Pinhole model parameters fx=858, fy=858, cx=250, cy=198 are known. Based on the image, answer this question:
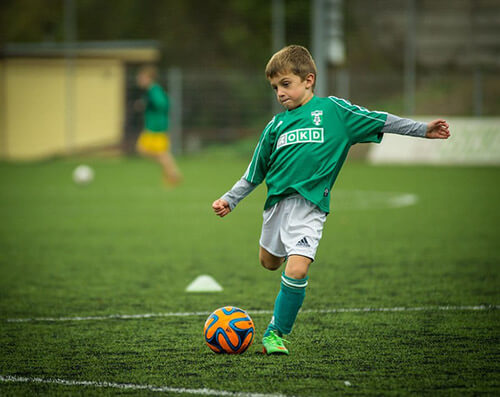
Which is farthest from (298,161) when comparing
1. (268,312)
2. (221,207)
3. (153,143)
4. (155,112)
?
(155,112)

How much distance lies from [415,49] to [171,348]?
23406 millimetres

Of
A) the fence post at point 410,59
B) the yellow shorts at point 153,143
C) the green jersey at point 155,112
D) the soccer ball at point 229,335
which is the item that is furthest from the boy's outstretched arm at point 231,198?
the fence post at point 410,59

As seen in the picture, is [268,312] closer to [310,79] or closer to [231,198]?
[231,198]

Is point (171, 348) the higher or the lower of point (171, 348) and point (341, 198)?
the higher

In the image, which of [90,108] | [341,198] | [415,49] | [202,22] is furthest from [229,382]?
[202,22]

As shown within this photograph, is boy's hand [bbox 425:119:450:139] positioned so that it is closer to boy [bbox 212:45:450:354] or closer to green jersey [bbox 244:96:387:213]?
boy [bbox 212:45:450:354]

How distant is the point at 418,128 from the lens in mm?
A: 4676

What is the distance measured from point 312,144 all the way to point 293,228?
475 mm

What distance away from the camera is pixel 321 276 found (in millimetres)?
7176

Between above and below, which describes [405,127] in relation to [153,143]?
above

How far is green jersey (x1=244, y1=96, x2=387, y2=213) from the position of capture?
15.4ft

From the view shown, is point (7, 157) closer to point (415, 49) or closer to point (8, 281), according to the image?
point (415, 49)

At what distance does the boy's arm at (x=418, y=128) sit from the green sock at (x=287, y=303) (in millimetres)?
978

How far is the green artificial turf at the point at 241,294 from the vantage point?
414 cm
